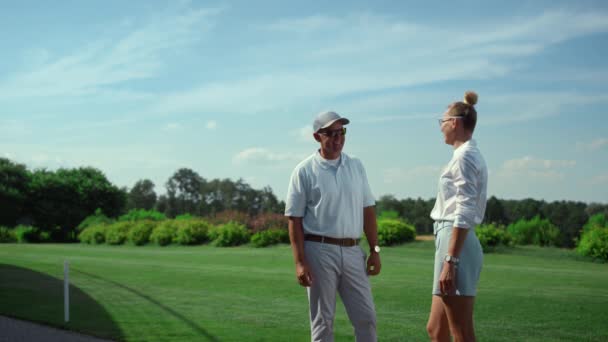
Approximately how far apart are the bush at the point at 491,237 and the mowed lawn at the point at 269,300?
182cm

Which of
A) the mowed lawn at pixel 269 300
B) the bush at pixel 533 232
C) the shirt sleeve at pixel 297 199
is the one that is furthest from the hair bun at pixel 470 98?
the bush at pixel 533 232

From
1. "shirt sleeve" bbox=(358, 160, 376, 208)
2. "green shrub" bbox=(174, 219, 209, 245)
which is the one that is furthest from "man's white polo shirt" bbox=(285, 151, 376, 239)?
"green shrub" bbox=(174, 219, 209, 245)

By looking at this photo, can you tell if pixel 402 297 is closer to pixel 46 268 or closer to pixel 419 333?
pixel 419 333

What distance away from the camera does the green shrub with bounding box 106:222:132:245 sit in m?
39.4

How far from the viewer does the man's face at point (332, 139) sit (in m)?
4.95

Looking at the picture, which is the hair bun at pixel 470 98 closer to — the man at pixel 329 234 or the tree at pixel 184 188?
the man at pixel 329 234

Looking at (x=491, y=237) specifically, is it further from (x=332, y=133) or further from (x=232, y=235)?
(x=332, y=133)

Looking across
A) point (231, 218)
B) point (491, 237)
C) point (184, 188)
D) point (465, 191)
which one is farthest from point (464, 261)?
point (184, 188)

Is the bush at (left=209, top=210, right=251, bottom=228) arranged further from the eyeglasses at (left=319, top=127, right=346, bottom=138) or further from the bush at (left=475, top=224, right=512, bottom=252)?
the eyeglasses at (left=319, top=127, right=346, bottom=138)

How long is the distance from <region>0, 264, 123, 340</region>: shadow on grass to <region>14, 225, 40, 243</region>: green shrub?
39.4 m

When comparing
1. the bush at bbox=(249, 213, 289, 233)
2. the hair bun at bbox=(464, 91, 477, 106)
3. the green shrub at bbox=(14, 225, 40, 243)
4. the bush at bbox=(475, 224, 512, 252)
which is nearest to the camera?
the hair bun at bbox=(464, 91, 477, 106)

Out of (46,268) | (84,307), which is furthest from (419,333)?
(46,268)

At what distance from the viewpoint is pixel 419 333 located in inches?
336

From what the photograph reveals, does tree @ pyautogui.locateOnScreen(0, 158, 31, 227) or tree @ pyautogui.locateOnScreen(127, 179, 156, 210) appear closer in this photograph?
tree @ pyautogui.locateOnScreen(0, 158, 31, 227)
